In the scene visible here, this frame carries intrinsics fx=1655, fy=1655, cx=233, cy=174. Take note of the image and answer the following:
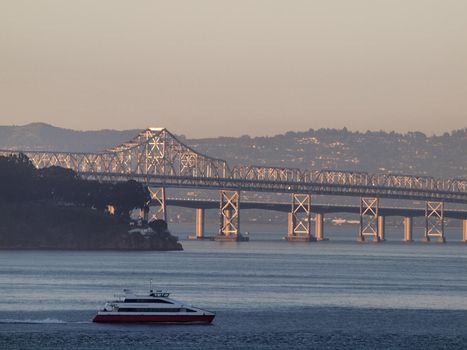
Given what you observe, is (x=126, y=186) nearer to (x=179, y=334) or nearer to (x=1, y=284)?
(x=1, y=284)

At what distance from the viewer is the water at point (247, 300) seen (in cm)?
7519

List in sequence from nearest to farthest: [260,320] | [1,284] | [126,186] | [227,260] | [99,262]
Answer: [260,320]
[1,284]
[99,262]
[227,260]
[126,186]

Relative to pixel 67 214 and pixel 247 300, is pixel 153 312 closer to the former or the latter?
pixel 247 300

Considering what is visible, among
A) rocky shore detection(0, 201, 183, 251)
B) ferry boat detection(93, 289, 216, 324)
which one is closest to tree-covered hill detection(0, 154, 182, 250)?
rocky shore detection(0, 201, 183, 251)

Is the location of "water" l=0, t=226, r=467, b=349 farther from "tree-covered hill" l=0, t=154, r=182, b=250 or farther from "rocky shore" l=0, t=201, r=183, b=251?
"tree-covered hill" l=0, t=154, r=182, b=250

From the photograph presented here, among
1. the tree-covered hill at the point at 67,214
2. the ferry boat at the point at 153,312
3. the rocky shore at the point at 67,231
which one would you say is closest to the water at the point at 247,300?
the ferry boat at the point at 153,312

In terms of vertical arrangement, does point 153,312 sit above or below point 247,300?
below

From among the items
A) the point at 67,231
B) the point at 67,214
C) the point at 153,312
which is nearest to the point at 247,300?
the point at 153,312

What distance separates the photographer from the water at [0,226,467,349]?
247 ft

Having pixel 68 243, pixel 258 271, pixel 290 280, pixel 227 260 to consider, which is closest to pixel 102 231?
pixel 68 243

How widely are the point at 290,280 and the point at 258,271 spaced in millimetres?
11743

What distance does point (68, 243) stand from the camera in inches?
6585

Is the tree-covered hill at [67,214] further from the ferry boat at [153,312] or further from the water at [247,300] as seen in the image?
the ferry boat at [153,312]

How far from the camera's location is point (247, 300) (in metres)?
95.2
